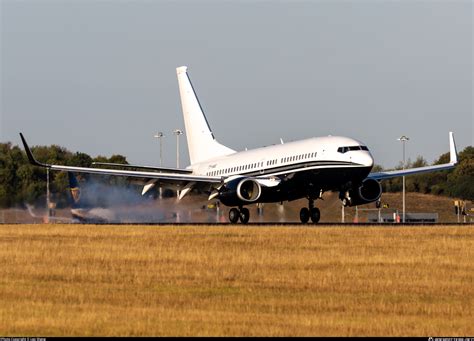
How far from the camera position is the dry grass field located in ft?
68.6

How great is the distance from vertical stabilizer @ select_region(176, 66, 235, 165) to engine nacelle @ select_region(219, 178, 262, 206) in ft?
31.1

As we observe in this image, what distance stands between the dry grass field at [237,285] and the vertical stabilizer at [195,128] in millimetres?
25631

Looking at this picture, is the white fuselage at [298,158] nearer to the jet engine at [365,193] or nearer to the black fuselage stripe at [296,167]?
the black fuselage stripe at [296,167]

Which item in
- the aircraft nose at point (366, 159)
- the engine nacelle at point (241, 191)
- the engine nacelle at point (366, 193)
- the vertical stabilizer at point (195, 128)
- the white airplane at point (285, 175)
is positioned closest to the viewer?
the aircraft nose at point (366, 159)

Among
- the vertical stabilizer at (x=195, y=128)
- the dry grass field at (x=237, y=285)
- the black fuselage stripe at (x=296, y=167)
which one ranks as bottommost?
the dry grass field at (x=237, y=285)

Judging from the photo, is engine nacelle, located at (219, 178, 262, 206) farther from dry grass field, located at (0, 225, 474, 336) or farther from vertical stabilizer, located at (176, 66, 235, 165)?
dry grass field, located at (0, 225, 474, 336)

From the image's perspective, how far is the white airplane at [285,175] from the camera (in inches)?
2162

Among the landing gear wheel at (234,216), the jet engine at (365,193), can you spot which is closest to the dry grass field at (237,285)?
→ the jet engine at (365,193)

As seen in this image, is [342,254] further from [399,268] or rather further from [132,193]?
[132,193]

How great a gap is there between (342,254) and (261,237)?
9.04 metres

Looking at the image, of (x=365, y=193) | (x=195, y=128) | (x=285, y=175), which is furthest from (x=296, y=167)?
(x=195, y=128)

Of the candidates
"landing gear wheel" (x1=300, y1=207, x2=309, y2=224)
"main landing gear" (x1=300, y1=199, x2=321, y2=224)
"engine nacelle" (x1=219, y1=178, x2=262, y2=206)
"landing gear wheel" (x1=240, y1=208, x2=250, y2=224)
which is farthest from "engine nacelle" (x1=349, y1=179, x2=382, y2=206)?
"landing gear wheel" (x1=240, y1=208, x2=250, y2=224)

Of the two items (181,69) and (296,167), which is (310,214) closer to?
(296,167)

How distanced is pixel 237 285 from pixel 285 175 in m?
30.2
